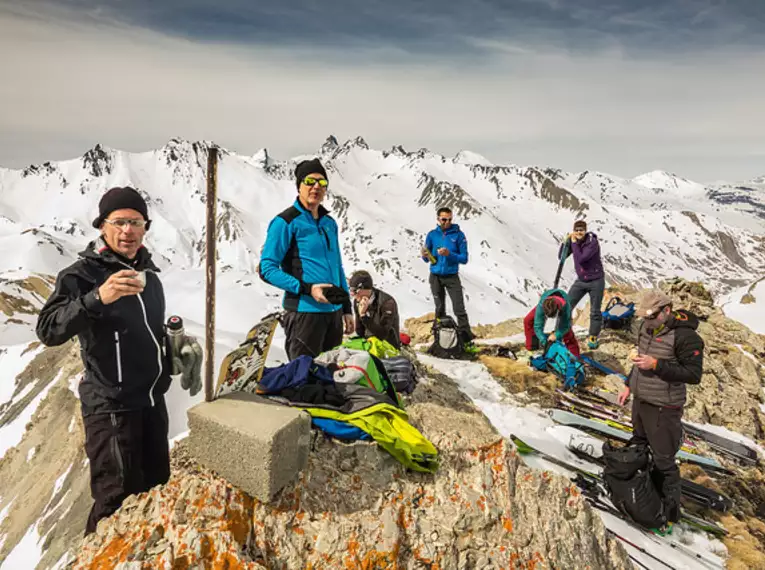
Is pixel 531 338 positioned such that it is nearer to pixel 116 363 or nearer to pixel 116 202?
pixel 116 363

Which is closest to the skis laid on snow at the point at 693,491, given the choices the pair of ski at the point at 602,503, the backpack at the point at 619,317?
the pair of ski at the point at 602,503

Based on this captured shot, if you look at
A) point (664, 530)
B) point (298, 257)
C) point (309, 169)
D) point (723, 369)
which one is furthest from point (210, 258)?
point (723, 369)

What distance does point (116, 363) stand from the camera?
3.37 m

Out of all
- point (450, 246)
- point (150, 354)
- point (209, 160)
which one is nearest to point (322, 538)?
point (150, 354)

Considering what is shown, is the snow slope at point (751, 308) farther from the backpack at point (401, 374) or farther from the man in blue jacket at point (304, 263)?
the man in blue jacket at point (304, 263)

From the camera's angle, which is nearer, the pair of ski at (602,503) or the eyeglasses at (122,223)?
the eyeglasses at (122,223)

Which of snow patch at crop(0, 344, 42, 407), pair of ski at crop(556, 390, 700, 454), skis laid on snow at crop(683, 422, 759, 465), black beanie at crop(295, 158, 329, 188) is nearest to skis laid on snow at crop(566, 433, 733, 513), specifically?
pair of ski at crop(556, 390, 700, 454)

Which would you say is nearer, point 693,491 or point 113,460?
point 113,460

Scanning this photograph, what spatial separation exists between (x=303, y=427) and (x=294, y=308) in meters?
2.06

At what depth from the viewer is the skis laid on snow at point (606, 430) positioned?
7451 mm

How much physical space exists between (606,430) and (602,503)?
2.14m

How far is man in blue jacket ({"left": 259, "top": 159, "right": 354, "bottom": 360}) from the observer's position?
198 inches

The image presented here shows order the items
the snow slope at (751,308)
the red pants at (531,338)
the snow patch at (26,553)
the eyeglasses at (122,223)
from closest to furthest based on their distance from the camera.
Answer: the eyeglasses at (122,223)
the snow patch at (26,553)
the red pants at (531,338)
the snow slope at (751,308)

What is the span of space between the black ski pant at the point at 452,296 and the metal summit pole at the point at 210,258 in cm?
741
